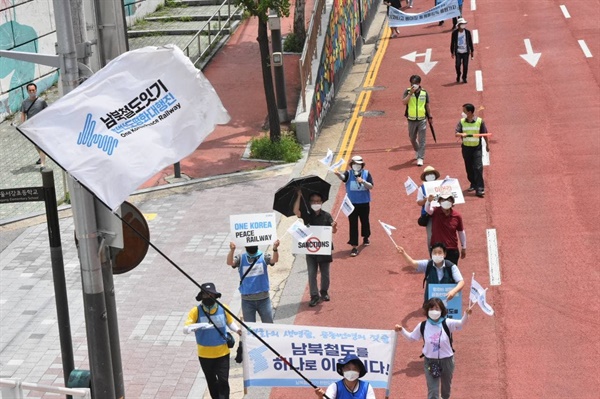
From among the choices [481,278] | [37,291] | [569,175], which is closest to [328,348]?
[481,278]

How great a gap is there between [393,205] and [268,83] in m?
4.79

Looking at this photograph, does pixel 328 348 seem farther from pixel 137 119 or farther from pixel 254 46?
pixel 254 46

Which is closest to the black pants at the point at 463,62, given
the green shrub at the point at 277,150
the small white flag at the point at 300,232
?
the green shrub at the point at 277,150

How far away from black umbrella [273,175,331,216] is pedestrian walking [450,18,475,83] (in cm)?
1245

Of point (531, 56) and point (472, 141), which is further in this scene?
point (531, 56)

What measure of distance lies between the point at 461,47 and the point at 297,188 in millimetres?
12678

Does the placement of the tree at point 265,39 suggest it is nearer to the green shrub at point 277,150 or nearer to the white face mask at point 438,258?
the green shrub at point 277,150

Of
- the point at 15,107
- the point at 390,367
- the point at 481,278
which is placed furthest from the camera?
the point at 15,107

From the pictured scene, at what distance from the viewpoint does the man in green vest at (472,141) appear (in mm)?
19156

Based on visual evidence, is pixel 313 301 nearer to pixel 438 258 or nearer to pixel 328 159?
pixel 328 159

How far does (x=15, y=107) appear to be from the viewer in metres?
24.9

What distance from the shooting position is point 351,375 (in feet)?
32.9

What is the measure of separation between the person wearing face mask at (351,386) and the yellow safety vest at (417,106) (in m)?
11.7

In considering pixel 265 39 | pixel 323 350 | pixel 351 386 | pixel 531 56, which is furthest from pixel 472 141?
pixel 531 56
